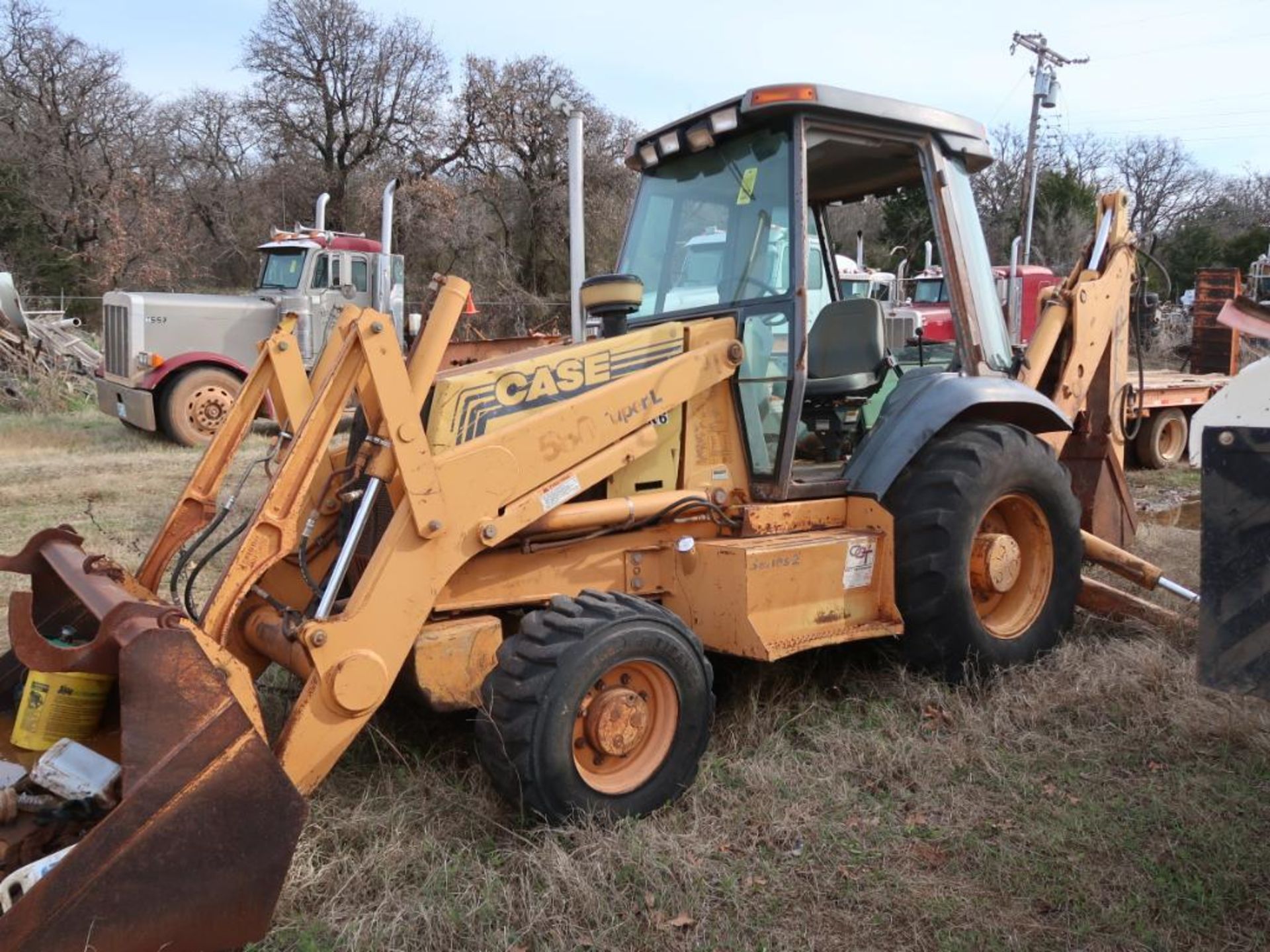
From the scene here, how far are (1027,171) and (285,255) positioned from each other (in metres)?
19.7

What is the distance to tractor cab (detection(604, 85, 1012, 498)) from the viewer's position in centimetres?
420

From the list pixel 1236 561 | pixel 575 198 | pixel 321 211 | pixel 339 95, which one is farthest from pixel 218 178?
pixel 1236 561

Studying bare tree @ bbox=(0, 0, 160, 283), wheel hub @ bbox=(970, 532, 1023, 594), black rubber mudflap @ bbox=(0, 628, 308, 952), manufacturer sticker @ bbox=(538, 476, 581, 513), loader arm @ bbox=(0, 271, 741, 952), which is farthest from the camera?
bare tree @ bbox=(0, 0, 160, 283)

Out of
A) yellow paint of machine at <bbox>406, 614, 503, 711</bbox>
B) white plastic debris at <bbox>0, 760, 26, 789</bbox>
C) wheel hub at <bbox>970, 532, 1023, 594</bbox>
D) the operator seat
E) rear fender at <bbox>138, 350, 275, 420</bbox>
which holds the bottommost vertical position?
white plastic debris at <bbox>0, 760, 26, 789</bbox>

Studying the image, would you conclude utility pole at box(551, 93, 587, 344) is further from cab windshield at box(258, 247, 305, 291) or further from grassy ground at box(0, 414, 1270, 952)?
cab windshield at box(258, 247, 305, 291)

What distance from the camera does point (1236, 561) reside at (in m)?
2.58

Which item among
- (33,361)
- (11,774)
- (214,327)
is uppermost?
(214,327)

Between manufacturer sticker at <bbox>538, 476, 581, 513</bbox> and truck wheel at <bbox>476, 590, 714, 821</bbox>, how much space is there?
38 centimetres

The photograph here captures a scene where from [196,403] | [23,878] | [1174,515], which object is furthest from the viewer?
[196,403]

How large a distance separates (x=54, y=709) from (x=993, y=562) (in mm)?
3564

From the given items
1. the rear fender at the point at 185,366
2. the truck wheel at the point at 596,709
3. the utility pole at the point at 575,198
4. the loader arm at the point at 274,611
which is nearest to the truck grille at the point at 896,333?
the loader arm at the point at 274,611

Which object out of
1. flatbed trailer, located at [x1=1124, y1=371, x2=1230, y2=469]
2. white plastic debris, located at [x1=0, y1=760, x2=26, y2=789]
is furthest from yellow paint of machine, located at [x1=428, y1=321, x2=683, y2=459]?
flatbed trailer, located at [x1=1124, y1=371, x2=1230, y2=469]

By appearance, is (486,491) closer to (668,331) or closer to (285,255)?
(668,331)

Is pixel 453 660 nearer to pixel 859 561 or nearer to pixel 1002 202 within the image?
pixel 859 561
